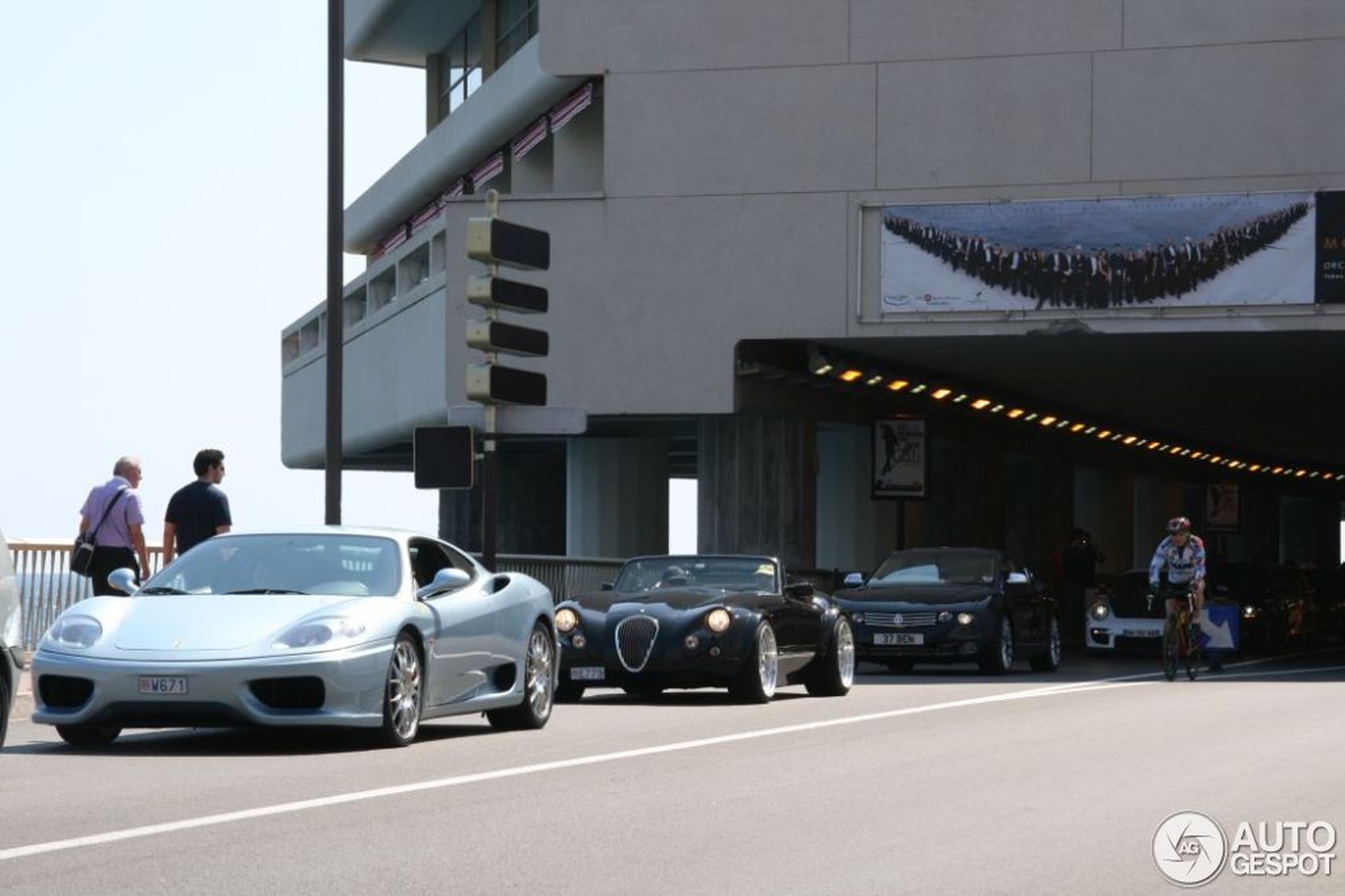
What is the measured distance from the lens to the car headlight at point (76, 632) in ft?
43.2

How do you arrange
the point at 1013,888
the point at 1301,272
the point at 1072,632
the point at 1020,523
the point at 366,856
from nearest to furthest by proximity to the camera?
the point at 1013,888
the point at 366,856
the point at 1301,272
the point at 1072,632
the point at 1020,523

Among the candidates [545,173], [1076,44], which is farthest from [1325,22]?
[545,173]

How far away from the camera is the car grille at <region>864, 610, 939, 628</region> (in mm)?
26766

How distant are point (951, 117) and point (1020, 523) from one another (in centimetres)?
2344

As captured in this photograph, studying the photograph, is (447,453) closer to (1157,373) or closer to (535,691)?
(535,691)

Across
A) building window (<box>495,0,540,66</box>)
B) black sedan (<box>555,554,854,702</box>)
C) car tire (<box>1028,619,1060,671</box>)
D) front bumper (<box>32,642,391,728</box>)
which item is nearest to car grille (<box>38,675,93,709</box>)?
front bumper (<box>32,642,391,728</box>)

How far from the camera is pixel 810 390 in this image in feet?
128

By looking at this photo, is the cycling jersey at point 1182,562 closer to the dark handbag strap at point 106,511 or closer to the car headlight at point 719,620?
the car headlight at point 719,620

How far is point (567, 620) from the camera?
19.8 metres

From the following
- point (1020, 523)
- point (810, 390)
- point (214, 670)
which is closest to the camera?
point (214, 670)

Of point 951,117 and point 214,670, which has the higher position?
point 951,117

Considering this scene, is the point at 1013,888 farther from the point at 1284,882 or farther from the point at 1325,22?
the point at 1325,22

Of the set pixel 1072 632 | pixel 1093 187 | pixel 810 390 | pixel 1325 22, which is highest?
pixel 1325 22

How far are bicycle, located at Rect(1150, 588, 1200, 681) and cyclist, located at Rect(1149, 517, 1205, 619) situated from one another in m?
0.07
